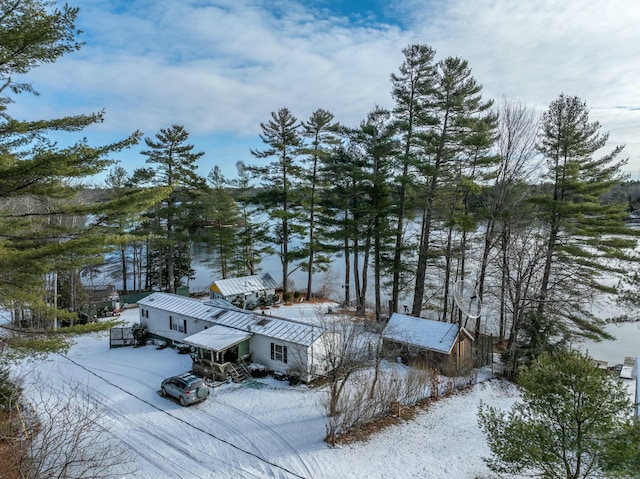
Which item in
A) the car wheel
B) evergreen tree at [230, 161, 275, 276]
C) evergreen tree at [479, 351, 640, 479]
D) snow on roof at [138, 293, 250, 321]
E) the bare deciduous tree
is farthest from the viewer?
evergreen tree at [230, 161, 275, 276]

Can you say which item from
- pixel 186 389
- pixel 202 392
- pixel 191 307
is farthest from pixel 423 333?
pixel 191 307

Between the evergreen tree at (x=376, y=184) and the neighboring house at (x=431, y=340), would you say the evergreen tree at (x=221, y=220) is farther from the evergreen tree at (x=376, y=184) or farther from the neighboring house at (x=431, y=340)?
the neighboring house at (x=431, y=340)

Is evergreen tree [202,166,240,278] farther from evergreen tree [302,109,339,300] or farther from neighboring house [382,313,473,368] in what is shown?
neighboring house [382,313,473,368]

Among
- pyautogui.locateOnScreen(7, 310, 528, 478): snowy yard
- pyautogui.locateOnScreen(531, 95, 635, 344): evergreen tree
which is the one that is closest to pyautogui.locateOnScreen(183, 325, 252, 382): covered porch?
pyautogui.locateOnScreen(7, 310, 528, 478): snowy yard

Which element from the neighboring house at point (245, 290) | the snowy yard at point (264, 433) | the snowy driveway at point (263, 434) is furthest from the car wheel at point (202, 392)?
the neighboring house at point (245, 290)

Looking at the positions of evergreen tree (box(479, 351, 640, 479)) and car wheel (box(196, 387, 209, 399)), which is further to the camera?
car wheel (box(196, 387, 209, 399))

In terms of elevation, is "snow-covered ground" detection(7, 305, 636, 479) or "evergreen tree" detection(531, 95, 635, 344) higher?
"evergreen tree" detection(531, 95, 635, 344)

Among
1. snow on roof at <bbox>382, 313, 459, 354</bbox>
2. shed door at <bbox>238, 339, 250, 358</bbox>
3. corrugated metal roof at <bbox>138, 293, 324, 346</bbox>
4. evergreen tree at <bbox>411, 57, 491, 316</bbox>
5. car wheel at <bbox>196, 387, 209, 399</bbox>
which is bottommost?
car wheel at <bbox>196, 387, 209, 399</bbox>
